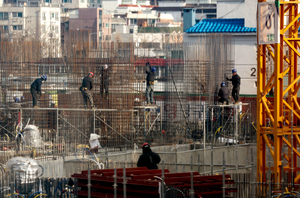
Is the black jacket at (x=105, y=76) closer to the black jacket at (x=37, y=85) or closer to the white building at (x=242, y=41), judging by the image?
the black jacket at (x=37, y=85)

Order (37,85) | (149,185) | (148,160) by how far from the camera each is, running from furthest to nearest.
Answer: (37,85)
(148,160)
(149,185)

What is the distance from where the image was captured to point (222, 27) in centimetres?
2933

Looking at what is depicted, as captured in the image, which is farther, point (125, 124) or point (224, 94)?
point (224, 94)

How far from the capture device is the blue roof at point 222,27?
28859mm

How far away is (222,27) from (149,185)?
21.6 m

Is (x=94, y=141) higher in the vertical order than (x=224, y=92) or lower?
lower

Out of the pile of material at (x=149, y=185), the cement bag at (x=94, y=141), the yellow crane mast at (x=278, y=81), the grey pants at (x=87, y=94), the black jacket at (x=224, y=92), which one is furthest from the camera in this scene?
the black jacket at (x=224, y=92)

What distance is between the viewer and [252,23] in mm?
27453

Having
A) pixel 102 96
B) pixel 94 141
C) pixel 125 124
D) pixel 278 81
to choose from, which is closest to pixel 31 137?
pixel 94 141

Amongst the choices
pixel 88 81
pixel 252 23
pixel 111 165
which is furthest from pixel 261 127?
pixel 252 23

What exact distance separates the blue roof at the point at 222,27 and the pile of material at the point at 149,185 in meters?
19.9

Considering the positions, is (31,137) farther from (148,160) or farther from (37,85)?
(148,160)

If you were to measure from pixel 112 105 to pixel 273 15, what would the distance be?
846cm

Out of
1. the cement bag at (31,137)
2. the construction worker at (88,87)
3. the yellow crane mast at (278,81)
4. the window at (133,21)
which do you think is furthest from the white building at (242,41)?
the window at (133,21)
